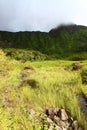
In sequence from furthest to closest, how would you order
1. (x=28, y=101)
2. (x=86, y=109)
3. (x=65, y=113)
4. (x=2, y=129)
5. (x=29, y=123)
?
(x=28, y=101) < (x=86, y=109) < (x=65, y=113) < (x=29, y=123) < (x=2, y=129)

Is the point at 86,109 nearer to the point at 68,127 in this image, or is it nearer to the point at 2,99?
the point at 68,127

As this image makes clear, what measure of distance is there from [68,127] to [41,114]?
4.98 feet

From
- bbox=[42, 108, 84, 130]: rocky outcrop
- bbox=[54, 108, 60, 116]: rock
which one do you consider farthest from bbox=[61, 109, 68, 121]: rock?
bbox=[54, 108, 60, 116]: rock

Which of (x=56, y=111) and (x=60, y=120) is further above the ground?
(x=56, y=111)

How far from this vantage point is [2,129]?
10859mm

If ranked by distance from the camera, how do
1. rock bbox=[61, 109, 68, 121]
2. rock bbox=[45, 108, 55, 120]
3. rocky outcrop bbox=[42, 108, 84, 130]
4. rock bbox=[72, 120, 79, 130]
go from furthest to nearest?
rock bbox=[45, 108, 55, 120]
rock bbox=[61, 109, 68, 121]
rock bbox=[72, 120, 79, 130]
rocky outcrop bbox=[42, 108, 84, 130]

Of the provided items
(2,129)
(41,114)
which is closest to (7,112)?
(41,114)

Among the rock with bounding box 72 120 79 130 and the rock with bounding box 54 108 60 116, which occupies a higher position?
the rock with bounding box 54 108 60 116

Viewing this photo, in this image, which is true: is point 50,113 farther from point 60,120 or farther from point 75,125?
point 75,125

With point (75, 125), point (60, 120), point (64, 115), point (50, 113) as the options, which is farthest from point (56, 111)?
point (75, 125)

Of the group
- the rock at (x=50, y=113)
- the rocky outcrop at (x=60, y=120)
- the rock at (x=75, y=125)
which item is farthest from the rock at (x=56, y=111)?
the rock at (x=75, y=125)

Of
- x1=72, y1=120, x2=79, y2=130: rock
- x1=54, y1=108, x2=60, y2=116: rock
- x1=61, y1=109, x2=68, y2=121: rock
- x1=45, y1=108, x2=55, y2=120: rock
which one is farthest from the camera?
x1=54, y1=108, x2=60, y2=116: rock

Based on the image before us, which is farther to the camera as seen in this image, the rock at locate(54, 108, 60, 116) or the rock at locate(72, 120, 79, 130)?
the rock at locate(54, 108, 60, 116)

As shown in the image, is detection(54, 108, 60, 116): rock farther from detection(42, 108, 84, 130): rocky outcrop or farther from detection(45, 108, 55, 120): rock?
detection(45, 108, 55, 120): rock
